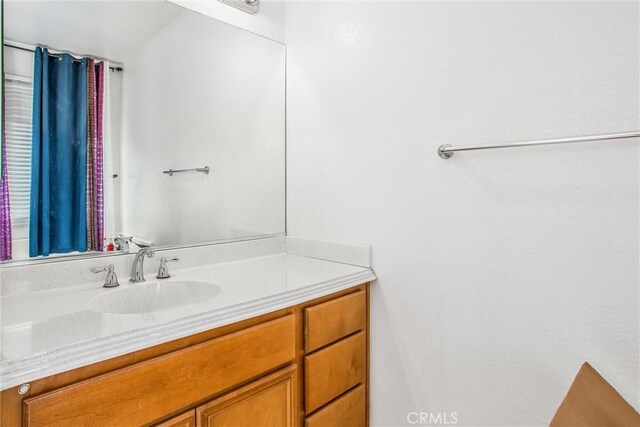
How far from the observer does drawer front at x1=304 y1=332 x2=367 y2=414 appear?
127 cm

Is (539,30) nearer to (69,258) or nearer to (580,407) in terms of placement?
(580,407)

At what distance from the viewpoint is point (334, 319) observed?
1.34 metres

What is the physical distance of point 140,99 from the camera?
1.42 metres

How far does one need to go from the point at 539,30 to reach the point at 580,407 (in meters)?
1.04

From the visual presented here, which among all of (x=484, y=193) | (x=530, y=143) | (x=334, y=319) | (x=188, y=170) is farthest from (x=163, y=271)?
(x=530, y=143)

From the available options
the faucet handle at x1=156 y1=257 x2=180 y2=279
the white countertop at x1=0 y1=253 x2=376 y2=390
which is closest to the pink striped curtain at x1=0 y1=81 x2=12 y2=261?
the white countertop at x1=0 y1=253 x2=376 y2=390

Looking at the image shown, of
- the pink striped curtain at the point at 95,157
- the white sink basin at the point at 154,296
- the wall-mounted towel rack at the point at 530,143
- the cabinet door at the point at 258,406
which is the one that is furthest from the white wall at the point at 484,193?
the pink striped curtain at the point at 95,157

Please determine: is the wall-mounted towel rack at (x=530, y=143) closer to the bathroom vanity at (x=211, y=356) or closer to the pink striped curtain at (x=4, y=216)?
the bathroom vanity at (x=211, y=356)

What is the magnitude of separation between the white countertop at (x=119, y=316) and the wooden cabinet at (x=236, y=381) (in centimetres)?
4

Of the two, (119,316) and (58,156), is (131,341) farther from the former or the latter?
(58,156)

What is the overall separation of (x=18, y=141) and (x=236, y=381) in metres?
1.00

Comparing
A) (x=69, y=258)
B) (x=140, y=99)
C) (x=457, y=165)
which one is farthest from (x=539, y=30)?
(x=69, y=258)

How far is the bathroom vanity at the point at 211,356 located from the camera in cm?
77

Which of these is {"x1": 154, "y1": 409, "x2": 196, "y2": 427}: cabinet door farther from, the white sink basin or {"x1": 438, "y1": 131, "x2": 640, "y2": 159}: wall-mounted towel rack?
{"x1": 438, "y1": 131, "x2": 640, "y2": 159}: wall-mounted towel rack
